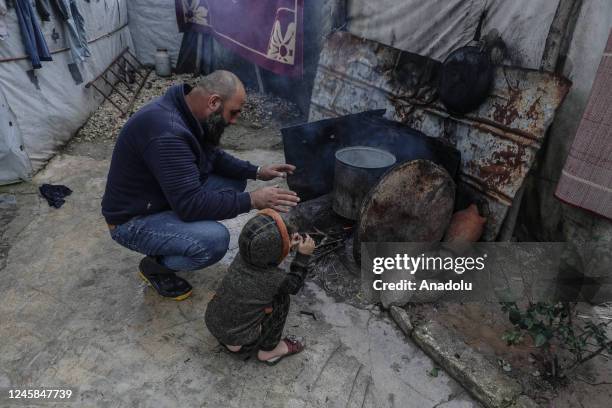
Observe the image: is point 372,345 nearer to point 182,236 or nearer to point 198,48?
point 182,236

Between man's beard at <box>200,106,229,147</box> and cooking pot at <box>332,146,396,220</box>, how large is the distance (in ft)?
4.71

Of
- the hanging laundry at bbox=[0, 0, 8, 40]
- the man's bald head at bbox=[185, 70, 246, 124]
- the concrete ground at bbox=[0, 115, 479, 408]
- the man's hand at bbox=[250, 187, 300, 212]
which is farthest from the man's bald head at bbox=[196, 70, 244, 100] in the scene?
the hanging laundry at bbox=[0, 0, 8, 40]

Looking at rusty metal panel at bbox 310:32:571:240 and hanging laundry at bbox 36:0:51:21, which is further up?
hanging laundry at bbox 36:0:51:21

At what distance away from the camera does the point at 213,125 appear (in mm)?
3084

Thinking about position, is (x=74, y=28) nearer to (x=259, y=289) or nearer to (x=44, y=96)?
(x=44, y=96)

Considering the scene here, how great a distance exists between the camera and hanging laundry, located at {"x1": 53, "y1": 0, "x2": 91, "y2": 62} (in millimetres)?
6637

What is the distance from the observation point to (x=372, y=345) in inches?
123

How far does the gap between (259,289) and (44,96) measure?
5573 millimetres

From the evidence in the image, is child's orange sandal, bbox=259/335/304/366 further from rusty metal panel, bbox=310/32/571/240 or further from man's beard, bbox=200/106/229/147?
rusty metal panel, bbox=310/32/571/240

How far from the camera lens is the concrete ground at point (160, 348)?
2707 millimetres

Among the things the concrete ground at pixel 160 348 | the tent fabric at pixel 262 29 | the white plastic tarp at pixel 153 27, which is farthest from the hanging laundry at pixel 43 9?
the white plastic tarp at pixel 153 27

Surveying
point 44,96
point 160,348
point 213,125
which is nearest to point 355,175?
point 213,125

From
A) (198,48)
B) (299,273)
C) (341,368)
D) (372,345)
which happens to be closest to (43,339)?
(299,273)

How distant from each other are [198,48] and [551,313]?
10.3 metres
